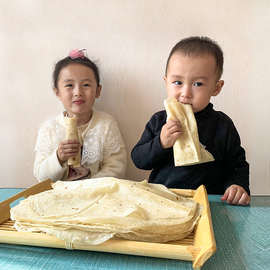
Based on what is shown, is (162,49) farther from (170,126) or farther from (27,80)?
(27,80)

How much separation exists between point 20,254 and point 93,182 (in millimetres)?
261

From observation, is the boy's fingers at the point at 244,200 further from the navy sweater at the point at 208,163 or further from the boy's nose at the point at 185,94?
the boy's nose at the point at 185,94

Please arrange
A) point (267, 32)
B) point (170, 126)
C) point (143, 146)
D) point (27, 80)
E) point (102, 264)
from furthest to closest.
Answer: point (27, 80) → point (267, 32) → point (143, 146) → point (170, 126) → point (102, 264)

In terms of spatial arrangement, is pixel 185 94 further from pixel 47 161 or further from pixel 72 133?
pixel 47 161

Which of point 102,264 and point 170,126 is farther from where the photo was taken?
point 170,126

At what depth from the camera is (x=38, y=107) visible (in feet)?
4.85

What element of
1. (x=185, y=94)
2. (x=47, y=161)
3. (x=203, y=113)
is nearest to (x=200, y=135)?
(x=203, y=113)

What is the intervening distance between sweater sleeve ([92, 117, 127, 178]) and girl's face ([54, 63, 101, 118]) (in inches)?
6.6

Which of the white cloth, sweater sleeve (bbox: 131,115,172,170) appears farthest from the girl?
sweater sleeve (bbox: 131,115,172,170)

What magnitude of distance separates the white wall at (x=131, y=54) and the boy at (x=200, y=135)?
0.31 meters

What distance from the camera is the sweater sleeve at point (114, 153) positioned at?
4.33 ft

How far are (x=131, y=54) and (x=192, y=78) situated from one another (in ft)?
1.73

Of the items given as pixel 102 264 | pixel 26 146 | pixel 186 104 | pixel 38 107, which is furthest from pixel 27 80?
pixel 102 264

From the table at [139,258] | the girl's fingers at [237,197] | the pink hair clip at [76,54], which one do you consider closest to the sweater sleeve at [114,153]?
the pink hair clip at [76,54]
